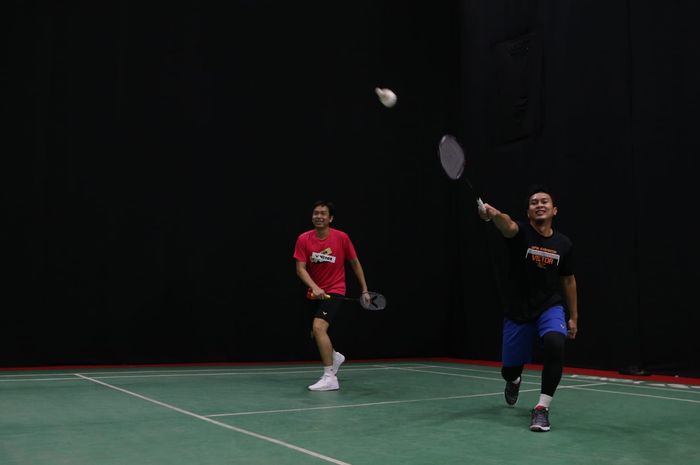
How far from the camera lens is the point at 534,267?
418 cm

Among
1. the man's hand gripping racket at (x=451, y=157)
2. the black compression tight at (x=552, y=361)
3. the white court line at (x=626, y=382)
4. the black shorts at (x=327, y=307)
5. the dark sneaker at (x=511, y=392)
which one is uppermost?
the man's hand gripping racket at (x=451, y=157)

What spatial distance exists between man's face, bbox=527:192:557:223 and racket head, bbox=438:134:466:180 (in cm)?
61

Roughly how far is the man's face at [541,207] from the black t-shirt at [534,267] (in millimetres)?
86

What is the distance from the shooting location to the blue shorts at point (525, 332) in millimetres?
4090

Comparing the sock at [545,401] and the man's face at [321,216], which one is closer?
the sock at [545,401]

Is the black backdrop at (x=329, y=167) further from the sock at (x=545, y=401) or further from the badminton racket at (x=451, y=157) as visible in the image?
the sock at (x=545, y=401)

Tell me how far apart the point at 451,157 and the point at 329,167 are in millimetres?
4996

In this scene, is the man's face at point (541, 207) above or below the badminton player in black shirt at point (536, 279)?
above

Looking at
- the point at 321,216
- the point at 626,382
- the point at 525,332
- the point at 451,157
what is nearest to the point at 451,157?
the point at 451,157

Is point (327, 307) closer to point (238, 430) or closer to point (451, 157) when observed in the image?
point (451, 157)

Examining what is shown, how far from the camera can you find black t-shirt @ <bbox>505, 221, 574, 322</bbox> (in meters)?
4.17

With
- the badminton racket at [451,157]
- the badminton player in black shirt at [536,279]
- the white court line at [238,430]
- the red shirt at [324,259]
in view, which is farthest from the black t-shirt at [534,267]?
the red shirt at [324,259]

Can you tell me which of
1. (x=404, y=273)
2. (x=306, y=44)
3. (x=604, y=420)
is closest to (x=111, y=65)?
(x=306, y=44)

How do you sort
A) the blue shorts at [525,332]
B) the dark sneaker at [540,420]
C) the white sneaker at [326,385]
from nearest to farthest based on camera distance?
the dark sneaker at [540,420]
the blue shorts at [525,332]
the white sneaker at [326,385]
